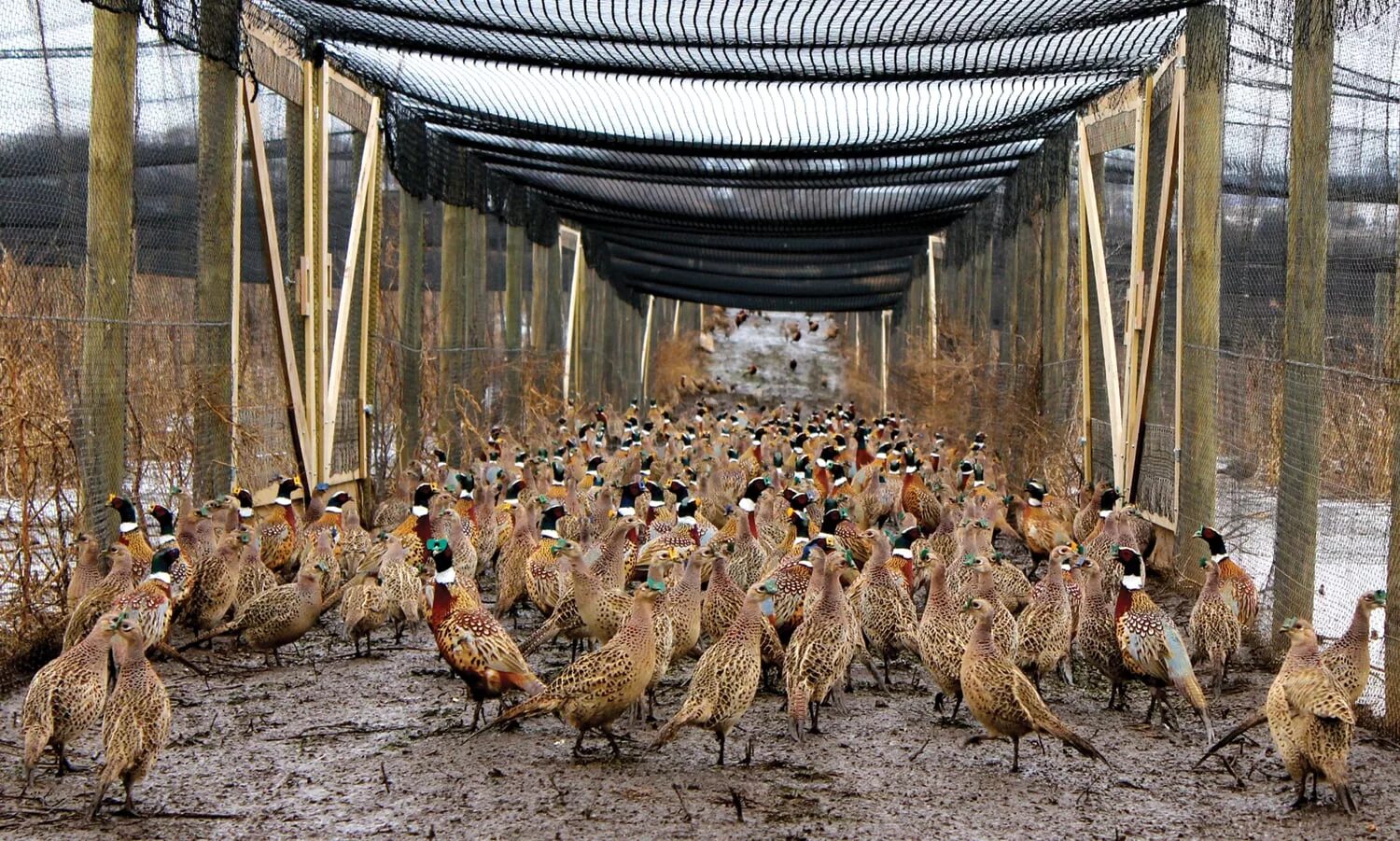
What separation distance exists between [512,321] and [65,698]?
538 inches

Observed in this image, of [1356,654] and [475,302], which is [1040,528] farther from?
[475,302]

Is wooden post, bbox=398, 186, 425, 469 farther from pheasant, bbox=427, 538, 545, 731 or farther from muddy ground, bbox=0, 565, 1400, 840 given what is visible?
pheasant, bbox=427, 538, 545, 731

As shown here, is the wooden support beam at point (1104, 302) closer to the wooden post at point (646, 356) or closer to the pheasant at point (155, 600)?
the pheasant at point (155, 600)

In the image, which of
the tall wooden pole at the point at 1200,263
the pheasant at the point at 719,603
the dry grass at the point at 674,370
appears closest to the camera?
the pheasant at the point at 719,603

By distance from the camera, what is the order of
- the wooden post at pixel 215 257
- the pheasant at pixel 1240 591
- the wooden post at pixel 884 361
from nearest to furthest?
1. the pheasant at pixel 1240 591
2. the wooden post at pixel 215 257
3. the wooden post at pixel 884 361

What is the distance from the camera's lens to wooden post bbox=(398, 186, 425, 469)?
47.4ft

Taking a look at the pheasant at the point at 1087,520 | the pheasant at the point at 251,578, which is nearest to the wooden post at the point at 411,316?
the pheasant at the point at 251,578

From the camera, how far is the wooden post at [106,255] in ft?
24.9

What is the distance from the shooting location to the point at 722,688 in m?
6.32

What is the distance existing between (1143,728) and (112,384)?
538 cm

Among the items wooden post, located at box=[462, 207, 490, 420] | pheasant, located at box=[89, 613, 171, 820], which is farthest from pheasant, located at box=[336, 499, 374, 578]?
wooden post, located at box=[462, 207, 490, 420]

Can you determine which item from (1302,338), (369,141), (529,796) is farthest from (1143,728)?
(369,141)

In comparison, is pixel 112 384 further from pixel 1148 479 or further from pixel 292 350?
pixel 1148 479

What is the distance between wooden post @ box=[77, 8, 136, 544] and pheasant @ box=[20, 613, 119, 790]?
1.89m
